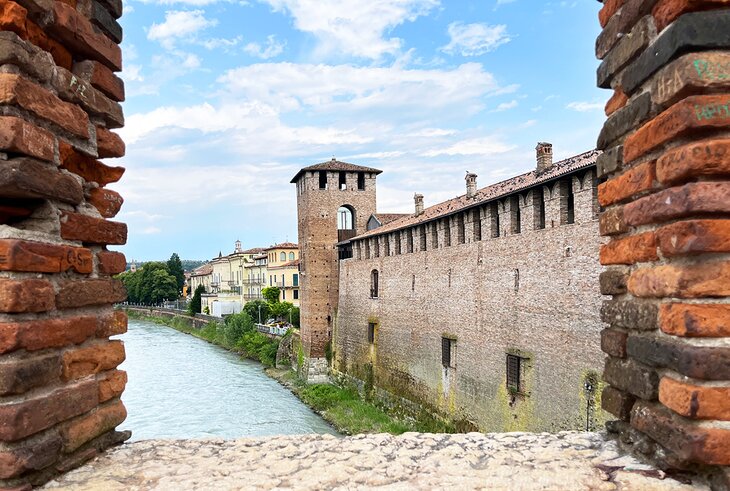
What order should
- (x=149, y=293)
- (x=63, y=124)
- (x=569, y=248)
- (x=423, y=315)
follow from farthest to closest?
(x=149, y=293)
(x=423, y=315)
(x=569, y=248)
(x=63, y=124)

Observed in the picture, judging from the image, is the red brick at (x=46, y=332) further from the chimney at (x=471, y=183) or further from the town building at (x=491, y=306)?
the chimney at (x=471, y=183)

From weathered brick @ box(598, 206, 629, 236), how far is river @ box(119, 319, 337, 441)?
12.3m

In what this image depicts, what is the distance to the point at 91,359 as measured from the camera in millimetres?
2260

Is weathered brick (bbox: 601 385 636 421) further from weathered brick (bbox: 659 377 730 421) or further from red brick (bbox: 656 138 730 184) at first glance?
red brick (bbox: 656 138 730 184)

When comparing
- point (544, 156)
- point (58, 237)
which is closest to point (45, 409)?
point (58, 237)

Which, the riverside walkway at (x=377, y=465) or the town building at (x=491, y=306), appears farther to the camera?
the town building at (x=491, y=306)

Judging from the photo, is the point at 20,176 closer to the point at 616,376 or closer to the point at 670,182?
the point at 670,182

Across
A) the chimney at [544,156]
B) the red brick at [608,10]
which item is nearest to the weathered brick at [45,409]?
the red brick at [608,10]

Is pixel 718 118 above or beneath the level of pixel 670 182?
above

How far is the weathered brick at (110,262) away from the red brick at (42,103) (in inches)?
19.4

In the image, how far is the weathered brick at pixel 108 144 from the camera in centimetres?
247

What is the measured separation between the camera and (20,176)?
188cm

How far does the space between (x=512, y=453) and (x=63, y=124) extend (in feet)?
6.97

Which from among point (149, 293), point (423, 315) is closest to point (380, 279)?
point (423, 315)
